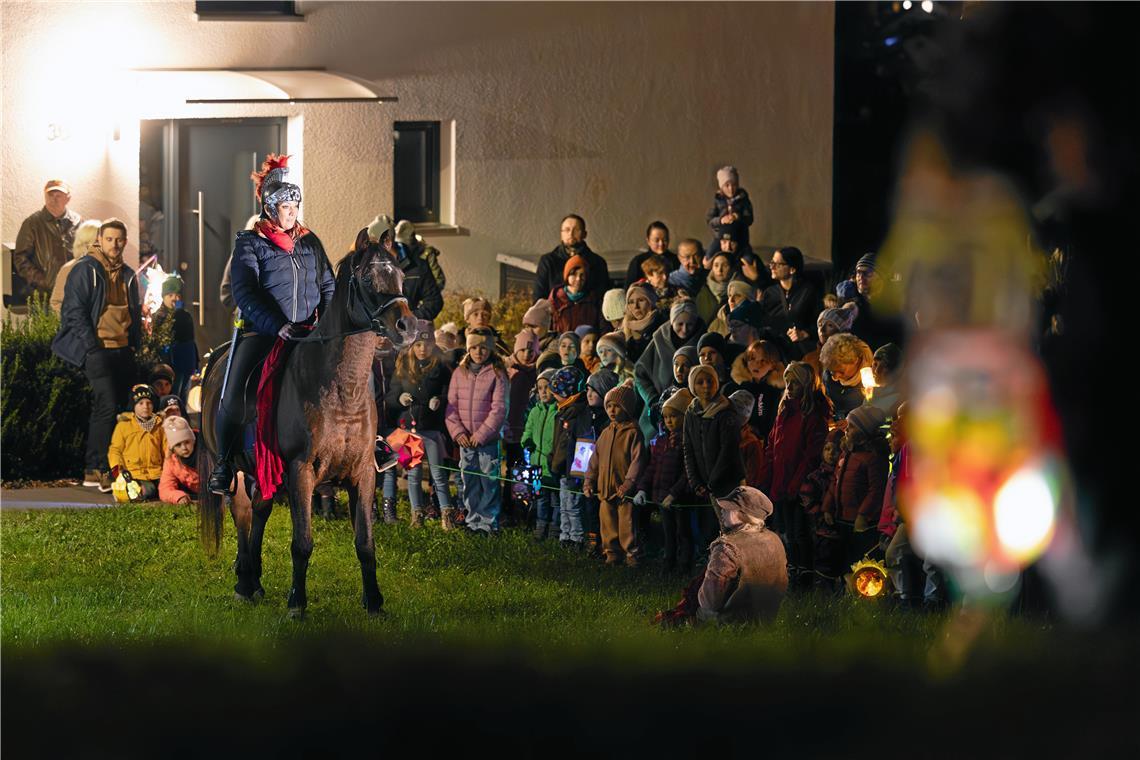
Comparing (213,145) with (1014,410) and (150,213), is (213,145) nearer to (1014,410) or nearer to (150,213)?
(150,213)

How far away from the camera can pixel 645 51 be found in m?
20.9

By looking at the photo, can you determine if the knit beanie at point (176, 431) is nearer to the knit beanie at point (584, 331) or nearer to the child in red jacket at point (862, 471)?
the knit beanie at point (584, 331)

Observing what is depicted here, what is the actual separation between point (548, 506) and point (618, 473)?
1.24 meters

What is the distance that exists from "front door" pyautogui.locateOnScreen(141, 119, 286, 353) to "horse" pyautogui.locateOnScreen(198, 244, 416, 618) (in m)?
7.65

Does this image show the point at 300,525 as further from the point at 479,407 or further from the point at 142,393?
the point at 142,393

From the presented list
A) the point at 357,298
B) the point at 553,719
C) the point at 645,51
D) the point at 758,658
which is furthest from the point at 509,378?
the point at 645,51

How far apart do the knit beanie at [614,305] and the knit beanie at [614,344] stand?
1225mm

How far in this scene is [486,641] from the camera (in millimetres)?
11094

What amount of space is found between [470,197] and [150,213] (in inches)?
118

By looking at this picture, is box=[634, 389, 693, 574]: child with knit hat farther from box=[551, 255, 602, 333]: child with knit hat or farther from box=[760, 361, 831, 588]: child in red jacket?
box=[551, 255, 602, 333]: child with knit hat

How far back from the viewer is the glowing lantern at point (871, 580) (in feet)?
39.1

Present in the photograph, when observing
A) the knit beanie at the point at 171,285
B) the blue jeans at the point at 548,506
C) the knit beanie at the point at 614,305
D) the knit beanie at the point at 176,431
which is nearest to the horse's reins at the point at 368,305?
the blue jeans at the point at 548,506

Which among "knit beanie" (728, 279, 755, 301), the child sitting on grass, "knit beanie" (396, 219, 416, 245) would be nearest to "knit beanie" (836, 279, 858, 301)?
"knit beanie" (728, 279, 755, 301)

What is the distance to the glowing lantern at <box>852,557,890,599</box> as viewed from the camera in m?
11.9
